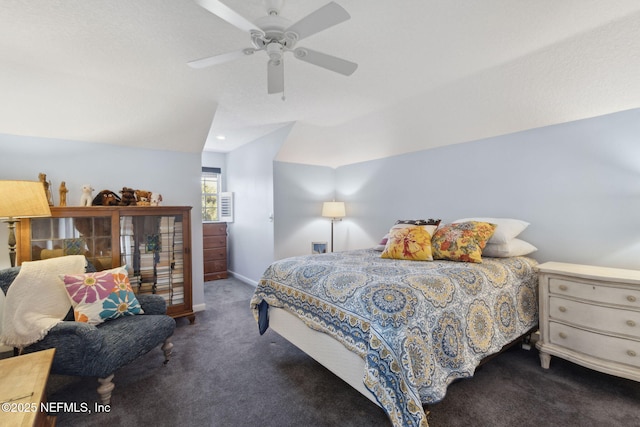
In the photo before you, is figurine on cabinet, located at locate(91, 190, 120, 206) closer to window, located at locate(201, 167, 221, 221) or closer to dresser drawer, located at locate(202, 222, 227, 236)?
dresser drawer, located at locate(202, 222, 227, 236)

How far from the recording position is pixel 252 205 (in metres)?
4.89

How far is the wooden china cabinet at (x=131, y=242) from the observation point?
2.53m

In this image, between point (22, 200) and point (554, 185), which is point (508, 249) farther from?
point (22, 200)

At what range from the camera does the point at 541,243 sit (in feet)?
9.05

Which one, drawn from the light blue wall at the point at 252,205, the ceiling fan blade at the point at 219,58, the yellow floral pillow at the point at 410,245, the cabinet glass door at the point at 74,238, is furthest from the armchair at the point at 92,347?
the light blue wall at the point at 252,205

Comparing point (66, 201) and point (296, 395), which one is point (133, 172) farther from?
point (296, 395)

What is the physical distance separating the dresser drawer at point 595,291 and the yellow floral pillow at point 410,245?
0.95m

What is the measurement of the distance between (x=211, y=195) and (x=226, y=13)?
15.9 ft

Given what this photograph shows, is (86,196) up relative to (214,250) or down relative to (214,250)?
up

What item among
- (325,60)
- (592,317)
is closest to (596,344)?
(592,317)

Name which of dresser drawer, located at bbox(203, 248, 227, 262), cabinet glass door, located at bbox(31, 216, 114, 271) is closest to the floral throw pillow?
cabinet glass door, located at bbox(31, 216, 114, 271)

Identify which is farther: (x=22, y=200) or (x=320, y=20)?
(x=22, y=200)

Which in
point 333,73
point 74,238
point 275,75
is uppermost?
point 333,73

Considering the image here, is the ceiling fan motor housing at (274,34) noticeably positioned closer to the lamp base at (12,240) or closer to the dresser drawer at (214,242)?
the lamp base at (12,240)
